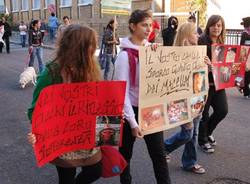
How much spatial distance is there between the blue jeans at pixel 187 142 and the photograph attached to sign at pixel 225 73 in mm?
794

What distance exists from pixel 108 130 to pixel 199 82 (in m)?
1.27

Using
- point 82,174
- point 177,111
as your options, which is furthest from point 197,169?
point 82,174

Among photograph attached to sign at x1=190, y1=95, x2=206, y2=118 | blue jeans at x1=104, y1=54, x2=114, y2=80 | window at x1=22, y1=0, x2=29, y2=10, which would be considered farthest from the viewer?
window at x1=22, y1=0, x2=29, y2=10

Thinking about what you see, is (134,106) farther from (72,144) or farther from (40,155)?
(40,155)

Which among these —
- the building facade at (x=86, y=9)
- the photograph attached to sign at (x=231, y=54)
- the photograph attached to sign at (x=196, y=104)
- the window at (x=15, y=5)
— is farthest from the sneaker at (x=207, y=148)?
the window at (x=15, y=5)

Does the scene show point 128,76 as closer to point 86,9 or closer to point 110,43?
point 110,43

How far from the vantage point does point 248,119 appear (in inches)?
271

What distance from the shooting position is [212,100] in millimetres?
5012

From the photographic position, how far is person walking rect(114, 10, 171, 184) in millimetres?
3344

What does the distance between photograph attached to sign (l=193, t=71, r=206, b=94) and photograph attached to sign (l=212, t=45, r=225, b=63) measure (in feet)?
2.43

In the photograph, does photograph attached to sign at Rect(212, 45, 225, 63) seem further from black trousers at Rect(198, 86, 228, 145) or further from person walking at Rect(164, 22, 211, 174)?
person walking at Rect(164, 22, 211, 174)

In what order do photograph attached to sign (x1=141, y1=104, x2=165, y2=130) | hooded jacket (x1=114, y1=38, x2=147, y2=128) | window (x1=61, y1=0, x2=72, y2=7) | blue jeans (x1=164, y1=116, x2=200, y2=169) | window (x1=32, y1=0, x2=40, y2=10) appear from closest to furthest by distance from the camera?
hooded jacket (x1=114, y1=38, x2=147, y2=128) → photograph attached to sign (x1=141, y1=104, x2=165, y2=130) → blue jeans (x1=164, y1=116, x2=200, y2=169) → window (x1=61, y1=0, x2=72, y2=7) → window (x1=32, y1=0, x2=40, y2=10)

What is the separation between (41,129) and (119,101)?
63cm

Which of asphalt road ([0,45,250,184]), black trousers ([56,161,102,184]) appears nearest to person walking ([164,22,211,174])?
asphalt road ([0,45,250,184])
